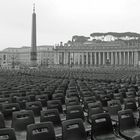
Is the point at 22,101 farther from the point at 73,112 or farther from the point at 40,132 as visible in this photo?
the point at 40,132

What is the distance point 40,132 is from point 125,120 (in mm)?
2768

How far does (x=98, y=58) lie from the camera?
14612 centimetres

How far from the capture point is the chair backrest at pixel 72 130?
21.4 feet

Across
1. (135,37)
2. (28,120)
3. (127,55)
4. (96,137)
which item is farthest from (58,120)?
(135,37)

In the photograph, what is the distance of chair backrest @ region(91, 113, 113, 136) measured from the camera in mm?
7170

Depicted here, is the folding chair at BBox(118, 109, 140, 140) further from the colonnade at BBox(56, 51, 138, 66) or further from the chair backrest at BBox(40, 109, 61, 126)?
the colonnade at BBox(56, 51, 138, 66)

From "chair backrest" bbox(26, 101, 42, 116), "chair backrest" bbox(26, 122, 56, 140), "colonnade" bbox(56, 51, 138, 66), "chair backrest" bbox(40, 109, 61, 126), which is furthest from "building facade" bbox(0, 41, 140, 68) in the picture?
"chair backrest" bbox(26, 122, 56, 140)

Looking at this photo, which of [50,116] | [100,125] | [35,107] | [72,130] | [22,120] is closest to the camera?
[72,130]

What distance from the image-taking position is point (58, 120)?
26.8 feet

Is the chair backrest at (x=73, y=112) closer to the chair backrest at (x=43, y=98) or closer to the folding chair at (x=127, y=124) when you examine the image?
the folding chair at (x=127, y=124)

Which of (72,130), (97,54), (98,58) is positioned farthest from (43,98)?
(97,54)

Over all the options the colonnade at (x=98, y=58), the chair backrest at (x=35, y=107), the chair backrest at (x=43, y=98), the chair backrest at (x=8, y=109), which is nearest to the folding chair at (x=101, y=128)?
the chair backrest at (x=35, y=107)

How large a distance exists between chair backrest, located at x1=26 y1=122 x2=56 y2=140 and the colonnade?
412ft

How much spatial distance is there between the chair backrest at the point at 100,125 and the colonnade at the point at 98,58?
124327mm
